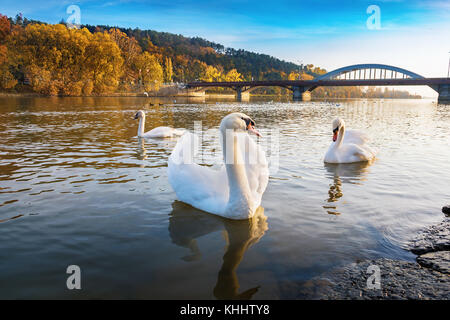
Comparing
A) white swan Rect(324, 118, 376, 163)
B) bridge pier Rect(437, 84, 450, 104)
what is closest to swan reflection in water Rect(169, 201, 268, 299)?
white swan Rect(324, 118, 376, 163)

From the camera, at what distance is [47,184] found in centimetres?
671

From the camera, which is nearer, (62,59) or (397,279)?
(397,279)

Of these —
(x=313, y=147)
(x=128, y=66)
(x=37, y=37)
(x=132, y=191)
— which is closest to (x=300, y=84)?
(x=128, y=66)

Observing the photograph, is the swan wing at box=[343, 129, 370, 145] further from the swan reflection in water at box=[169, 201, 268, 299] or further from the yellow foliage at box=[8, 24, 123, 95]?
the yellow foliage at box=[8, 24, 123, 95]

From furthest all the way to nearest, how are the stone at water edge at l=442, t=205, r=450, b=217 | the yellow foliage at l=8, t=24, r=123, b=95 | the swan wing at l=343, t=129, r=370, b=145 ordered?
the yellow foliage at l=8, t=24, r=123, b=95, the swan wing at l=343, t=129, r=370, b=145, the stone at water edge at l=442, t=205, r=450, b=217

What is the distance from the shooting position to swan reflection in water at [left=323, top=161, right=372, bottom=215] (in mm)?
5974

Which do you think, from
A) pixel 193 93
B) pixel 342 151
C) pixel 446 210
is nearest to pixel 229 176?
pixel 446 210

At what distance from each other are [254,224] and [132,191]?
279cm

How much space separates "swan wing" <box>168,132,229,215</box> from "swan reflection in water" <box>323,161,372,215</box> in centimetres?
193

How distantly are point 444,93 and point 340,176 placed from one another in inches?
3305

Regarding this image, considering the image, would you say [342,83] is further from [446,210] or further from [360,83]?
[446,210]

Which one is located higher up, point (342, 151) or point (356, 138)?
point (356, 138)

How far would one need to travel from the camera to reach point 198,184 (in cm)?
519
